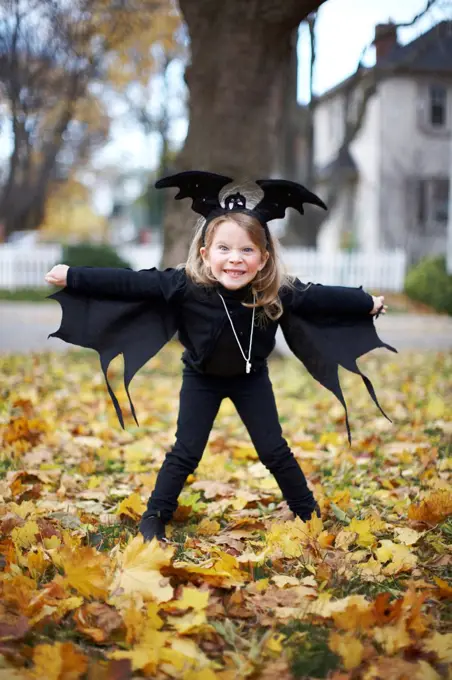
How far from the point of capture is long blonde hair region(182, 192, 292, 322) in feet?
10.9

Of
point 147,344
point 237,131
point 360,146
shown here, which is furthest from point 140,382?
point 360,146

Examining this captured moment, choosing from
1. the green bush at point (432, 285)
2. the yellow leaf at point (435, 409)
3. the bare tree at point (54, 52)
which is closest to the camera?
the yellow leaf at point (435, 409)

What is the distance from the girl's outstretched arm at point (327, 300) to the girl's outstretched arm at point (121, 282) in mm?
531

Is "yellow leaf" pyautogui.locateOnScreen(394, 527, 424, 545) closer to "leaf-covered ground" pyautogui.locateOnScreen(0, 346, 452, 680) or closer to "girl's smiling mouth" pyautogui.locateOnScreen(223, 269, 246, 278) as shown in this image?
"leaf-covered ground" pyautogui.locateOnScreen(0, 346, 452, 680)

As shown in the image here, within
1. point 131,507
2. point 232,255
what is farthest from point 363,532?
point 232,255

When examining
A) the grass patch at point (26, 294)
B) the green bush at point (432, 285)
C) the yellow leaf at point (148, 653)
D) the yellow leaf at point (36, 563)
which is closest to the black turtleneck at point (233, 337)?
the yellow leaf at point (36, 563)

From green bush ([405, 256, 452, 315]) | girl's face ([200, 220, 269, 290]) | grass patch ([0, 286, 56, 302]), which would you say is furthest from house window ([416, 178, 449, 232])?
girl's face ([200, 220, 269, 290])

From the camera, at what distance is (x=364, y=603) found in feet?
8.34

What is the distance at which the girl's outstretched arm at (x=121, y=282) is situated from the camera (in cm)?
336

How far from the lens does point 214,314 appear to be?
132 inches

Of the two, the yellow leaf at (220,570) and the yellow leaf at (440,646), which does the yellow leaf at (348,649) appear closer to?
the yellow leaf at (440,646)

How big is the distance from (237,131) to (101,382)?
3123 millimetres

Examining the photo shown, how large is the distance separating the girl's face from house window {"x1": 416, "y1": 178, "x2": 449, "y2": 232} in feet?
78.2

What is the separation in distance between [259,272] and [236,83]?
5.41m
